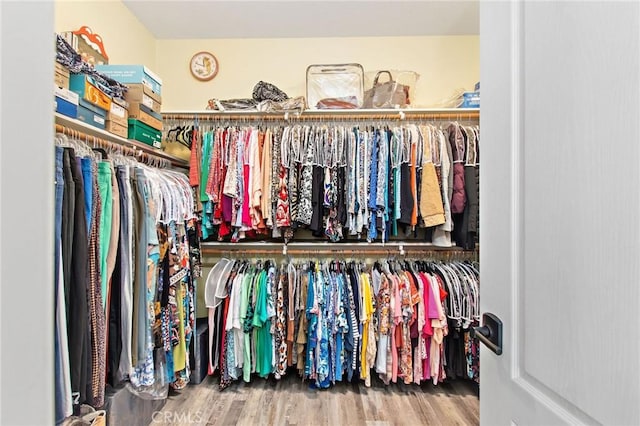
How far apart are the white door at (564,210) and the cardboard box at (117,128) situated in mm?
1705

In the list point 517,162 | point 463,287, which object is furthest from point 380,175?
point 517,162

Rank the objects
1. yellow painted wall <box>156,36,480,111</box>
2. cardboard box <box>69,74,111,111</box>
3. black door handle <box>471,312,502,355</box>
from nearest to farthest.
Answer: black door handle <box>471,312,502,355</box>, cardboard box <box>69,74,111,111</box>, yellow painted wall <box>156,36,480,111</box>

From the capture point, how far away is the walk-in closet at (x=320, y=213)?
453 millimetres

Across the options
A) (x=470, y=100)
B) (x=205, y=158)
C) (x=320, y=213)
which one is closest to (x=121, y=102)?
(x=205, y=158)

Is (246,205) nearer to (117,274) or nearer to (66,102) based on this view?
(117,274)

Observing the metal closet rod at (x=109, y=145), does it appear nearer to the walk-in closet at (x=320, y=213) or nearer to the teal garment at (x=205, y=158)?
the walk-in closet at (x=320, y=213)

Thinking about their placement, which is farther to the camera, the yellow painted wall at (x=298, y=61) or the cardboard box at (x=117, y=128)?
the yellow painted wall at (x=298, y=61)

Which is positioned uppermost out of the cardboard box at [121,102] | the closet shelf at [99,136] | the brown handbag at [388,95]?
the brown handbag at [388,95]

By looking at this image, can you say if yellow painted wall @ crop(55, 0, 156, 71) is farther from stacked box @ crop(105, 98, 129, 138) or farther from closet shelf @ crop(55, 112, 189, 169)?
closet shelf @ crop(55, 112, 189, 169)

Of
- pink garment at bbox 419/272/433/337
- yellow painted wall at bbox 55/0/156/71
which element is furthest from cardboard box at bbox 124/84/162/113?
pink garment at bbox 419/272/433/337

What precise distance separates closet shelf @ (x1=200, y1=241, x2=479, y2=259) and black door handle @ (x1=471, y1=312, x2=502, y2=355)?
1.49 meters

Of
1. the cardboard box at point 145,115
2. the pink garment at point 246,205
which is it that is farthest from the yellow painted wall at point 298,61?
the pink garment at point 246,205

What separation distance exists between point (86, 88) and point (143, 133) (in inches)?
17.7

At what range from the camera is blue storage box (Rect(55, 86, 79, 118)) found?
48.5 inches
